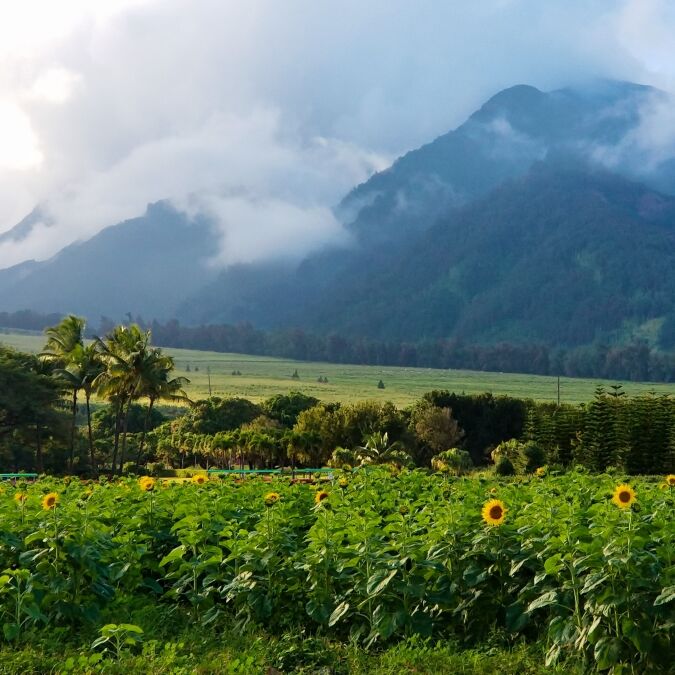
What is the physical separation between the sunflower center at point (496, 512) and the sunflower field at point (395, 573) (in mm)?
Answer: 16

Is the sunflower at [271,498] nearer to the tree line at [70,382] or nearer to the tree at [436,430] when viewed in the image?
the tree line at [70,382]

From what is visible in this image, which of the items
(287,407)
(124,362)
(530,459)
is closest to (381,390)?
(287,407)

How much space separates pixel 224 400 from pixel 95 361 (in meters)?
28.3

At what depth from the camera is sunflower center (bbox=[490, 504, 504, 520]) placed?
8281mm

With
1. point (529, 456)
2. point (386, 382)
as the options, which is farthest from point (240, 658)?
point (386, 382)

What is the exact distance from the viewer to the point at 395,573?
807 centimetres

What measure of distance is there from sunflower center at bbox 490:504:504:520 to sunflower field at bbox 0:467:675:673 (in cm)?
2

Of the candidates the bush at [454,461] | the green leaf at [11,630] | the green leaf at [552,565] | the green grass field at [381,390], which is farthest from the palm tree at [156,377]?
the green grass field at [381,390]

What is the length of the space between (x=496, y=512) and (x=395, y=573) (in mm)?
1128

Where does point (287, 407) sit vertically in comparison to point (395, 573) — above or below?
below

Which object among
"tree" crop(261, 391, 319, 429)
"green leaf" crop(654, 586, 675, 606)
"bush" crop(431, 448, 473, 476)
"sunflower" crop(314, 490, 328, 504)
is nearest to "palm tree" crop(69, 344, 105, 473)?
"bush" crop(431, 448, 473, 476)

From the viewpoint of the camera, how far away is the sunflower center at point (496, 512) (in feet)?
27.2

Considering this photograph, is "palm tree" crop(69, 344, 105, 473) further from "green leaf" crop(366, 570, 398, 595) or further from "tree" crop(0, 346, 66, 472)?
"green leaf" crop(366, 570, 398, 595)

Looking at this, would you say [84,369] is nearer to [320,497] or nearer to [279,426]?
[279,426]
